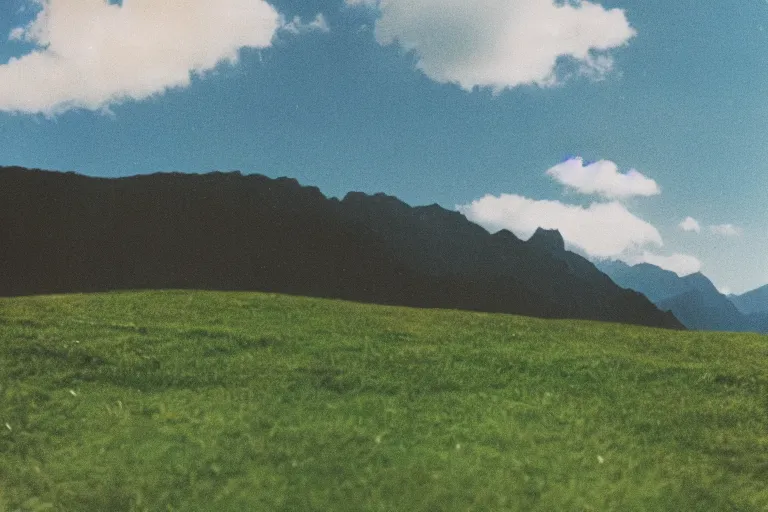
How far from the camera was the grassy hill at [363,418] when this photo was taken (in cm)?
1255

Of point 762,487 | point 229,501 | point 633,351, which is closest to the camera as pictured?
point 229,501

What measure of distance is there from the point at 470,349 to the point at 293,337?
19.9 ft

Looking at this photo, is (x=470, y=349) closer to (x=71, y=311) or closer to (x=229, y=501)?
(x=229, y=501)

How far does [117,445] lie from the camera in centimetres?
1423

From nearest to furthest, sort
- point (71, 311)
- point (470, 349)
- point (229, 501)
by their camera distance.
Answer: point (229, 501) → point (470, 349) → point (71, 311)

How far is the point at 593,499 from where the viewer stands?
12.4m

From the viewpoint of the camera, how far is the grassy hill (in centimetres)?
1255

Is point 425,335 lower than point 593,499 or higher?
higher

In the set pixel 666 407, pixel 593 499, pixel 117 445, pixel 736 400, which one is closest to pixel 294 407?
pixel 117 445

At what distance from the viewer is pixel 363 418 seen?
1585 cm

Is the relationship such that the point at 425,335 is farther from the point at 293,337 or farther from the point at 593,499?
the point at 593,499

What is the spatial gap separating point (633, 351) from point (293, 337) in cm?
1242

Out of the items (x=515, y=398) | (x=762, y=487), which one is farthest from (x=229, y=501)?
(x=762, y=487)

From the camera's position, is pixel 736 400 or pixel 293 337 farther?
pixel 293 337
